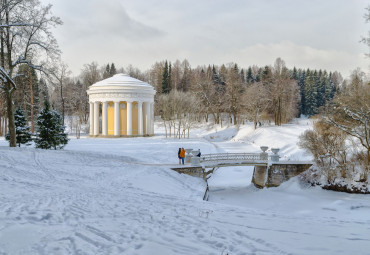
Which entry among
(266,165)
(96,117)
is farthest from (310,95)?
(266,165)

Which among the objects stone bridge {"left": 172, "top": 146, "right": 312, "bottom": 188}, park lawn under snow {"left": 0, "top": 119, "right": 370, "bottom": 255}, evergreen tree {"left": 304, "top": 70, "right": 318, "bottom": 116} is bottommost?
stone bridge {"left": 172, "top": 146, "right": 312, "bottom": 188}

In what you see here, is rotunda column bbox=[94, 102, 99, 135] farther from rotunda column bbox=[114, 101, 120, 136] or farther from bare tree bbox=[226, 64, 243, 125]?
bare tree bbox=[226, 64, 243, 125]

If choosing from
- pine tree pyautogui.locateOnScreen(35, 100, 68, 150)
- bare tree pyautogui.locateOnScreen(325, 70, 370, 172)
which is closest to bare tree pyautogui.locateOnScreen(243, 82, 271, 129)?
bare tree pyautogui.locateOnScreen(325, 70, 370, 172)

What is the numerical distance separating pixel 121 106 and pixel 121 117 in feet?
4.93

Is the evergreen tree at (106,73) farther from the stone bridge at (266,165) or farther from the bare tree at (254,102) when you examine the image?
the stone bridge at (266,165)

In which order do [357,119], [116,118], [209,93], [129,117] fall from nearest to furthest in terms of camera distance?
[357,119] → [116,118] → [129,117] → [209,93]

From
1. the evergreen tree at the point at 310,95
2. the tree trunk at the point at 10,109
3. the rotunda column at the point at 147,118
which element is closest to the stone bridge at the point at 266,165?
the tree trunk at the point at 10,109

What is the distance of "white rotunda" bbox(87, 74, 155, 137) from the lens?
37.8 meters

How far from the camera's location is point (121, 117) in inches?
1535

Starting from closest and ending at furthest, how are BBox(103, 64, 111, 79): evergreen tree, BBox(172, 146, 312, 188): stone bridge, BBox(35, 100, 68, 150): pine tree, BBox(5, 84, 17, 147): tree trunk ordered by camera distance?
BBox(5, 84, 17, 147): tree trunk, BBox(172, 146, 312, 188): stone bridge, BBox(35, 100, 68, 150): pine tree, BBox(103, 64, 111, 79): evergreen tree

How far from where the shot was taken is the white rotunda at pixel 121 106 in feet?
124

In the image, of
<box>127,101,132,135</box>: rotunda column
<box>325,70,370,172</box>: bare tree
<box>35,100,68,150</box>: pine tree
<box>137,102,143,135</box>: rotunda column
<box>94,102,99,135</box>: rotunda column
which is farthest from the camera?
<box>94,102,99,135</box>: rotunda column

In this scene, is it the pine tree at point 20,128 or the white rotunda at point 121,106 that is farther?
the white rotunda at point 121,106

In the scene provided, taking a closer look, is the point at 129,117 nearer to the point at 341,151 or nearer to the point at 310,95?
the point at 341,151
